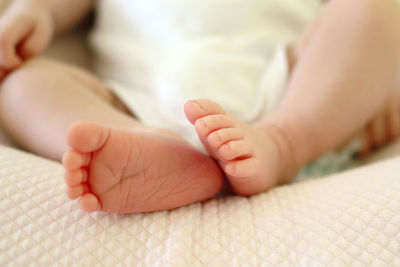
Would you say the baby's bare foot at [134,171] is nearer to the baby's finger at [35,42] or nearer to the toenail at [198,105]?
the toenail at [198,105]

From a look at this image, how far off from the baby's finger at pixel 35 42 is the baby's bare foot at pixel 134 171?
1.19 feet

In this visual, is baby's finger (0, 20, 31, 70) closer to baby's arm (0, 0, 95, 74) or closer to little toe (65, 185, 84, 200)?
baby's arm (0, 0, 95, 74)

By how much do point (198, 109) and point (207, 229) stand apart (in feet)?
0.48

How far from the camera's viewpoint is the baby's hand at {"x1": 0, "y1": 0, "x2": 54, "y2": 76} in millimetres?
648

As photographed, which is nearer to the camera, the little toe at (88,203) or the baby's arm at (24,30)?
the little toe at (88,203)

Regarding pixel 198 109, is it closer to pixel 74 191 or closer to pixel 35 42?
pixel 74 191

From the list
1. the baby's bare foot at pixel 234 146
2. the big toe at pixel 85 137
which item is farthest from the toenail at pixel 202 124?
the big toe at pixel 85 137

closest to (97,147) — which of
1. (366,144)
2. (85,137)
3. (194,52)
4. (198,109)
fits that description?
(85,137)

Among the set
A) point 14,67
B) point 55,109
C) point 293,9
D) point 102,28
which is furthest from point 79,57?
point 293,9

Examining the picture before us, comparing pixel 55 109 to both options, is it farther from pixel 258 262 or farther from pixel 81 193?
pixel 258 262

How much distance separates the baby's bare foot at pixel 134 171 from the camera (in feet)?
1.32

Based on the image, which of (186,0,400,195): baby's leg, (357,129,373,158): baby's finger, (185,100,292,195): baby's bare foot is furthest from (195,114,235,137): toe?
(357,129,373,158): baby's finger

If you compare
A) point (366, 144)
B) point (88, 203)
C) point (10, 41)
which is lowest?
point (366, 144)

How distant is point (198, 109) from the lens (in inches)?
17.6
